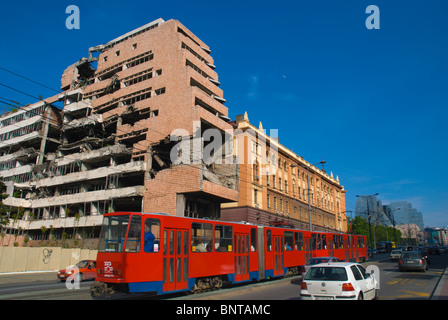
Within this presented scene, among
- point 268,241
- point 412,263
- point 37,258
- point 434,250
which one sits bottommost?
point 37,258

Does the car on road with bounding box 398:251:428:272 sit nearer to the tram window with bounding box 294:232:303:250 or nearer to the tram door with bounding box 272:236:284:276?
the tram window with bounding box 294:232:303:250

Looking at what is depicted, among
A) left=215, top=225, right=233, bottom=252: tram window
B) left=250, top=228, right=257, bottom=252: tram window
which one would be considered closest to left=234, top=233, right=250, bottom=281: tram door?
left=250, top=228, right=257, bottom=252: tram window

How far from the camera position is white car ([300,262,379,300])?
923 centimetres

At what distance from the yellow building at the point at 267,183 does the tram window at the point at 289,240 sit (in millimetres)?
13223

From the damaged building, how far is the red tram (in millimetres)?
18903

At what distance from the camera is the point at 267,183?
48000 millimetres

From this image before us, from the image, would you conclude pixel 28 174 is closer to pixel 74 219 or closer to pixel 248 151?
pixel 74 219

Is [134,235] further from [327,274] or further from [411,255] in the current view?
[411,255]

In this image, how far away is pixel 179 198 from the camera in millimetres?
38594

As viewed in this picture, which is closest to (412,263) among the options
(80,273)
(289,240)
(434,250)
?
(289,240)

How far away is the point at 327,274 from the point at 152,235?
20.9 ft

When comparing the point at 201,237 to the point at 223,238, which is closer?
the point at 201,237
